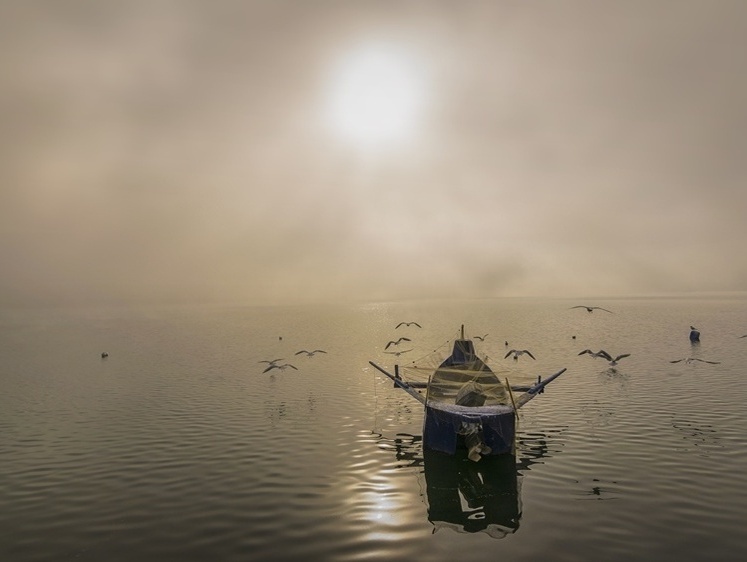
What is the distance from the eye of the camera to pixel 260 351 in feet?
251

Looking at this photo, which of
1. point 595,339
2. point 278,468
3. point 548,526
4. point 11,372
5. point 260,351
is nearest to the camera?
point 548,526

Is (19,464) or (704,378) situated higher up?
(704,378)

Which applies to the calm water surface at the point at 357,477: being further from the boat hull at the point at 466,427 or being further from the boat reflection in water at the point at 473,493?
the boat hull at the point at 466,427

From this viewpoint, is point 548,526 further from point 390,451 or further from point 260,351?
point 260,351

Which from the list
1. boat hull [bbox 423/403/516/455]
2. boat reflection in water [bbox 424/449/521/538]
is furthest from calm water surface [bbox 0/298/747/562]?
boat hull [bbox 423/403/516/455]

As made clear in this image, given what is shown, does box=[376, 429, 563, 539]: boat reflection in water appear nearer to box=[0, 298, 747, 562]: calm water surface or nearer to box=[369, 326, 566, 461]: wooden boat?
box=[0, 298, 747, 562]: calm water surface

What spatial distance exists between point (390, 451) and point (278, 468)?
20.5ft

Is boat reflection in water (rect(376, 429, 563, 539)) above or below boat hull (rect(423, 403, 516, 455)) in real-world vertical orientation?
below

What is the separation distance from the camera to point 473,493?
18.6 metres

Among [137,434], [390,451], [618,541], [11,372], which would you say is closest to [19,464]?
[137,434]

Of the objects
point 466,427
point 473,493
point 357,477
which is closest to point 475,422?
point 466,427

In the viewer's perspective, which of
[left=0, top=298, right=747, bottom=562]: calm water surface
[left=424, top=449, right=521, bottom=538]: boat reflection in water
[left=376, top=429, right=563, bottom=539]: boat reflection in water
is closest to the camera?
[left=0, top=298, right=747, bottom=562]: calm water surface

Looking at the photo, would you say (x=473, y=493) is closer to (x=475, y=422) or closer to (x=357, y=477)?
(x=475, y=422)

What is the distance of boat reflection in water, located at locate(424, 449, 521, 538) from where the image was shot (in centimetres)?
1587
